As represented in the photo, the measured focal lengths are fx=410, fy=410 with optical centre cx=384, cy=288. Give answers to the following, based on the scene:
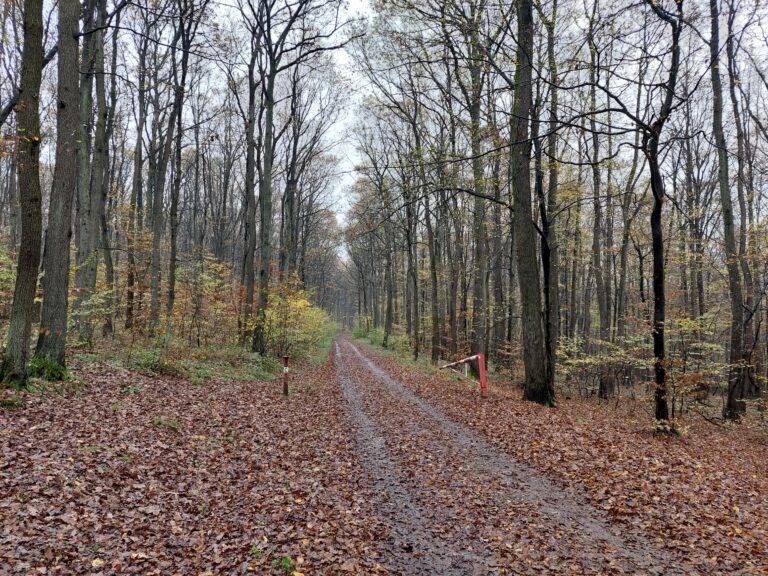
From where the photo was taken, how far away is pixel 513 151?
35.3 ft

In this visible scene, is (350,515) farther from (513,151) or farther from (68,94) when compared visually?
(513,151)

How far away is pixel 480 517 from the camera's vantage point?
481 cm

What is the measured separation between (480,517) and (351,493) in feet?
5.72

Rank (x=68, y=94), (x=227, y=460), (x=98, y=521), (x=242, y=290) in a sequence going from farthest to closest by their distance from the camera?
1. (x=242, y=290)
2. (x=68, y=94)
3. (x=227, y=460)
4. (x=98, y=521)

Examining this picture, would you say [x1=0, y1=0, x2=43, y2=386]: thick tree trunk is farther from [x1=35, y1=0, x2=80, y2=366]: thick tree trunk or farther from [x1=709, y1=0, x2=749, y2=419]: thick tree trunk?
[x1=709, y1=0, x2=749, y2=419]: thick tree trunk

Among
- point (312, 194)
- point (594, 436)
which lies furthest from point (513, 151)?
point (312, 194)

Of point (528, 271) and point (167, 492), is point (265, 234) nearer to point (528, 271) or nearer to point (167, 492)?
point (528, 271)

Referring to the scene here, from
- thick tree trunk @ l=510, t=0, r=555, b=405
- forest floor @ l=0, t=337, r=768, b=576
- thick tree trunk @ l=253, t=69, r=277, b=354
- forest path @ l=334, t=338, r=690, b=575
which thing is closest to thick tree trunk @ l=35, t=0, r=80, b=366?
forest floor @ l=0, t=337, r=768, b=576

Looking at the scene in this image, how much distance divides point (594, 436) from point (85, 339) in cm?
1276

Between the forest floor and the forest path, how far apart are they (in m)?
0.02

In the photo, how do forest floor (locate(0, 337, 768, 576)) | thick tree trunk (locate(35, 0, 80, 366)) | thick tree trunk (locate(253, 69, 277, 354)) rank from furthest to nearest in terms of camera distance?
thick tree trunk (locate(253, 69, 277, 354)), thick tree trunk (locate(35, 0, 80, 366)), forest floor (locate(0, 337, 768, 576))

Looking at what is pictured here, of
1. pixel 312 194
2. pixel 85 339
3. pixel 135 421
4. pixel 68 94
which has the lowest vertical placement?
pixel 135 421

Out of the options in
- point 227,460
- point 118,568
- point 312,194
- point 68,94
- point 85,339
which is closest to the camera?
point 118,568

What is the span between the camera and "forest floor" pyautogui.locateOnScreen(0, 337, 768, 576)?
153 inches
